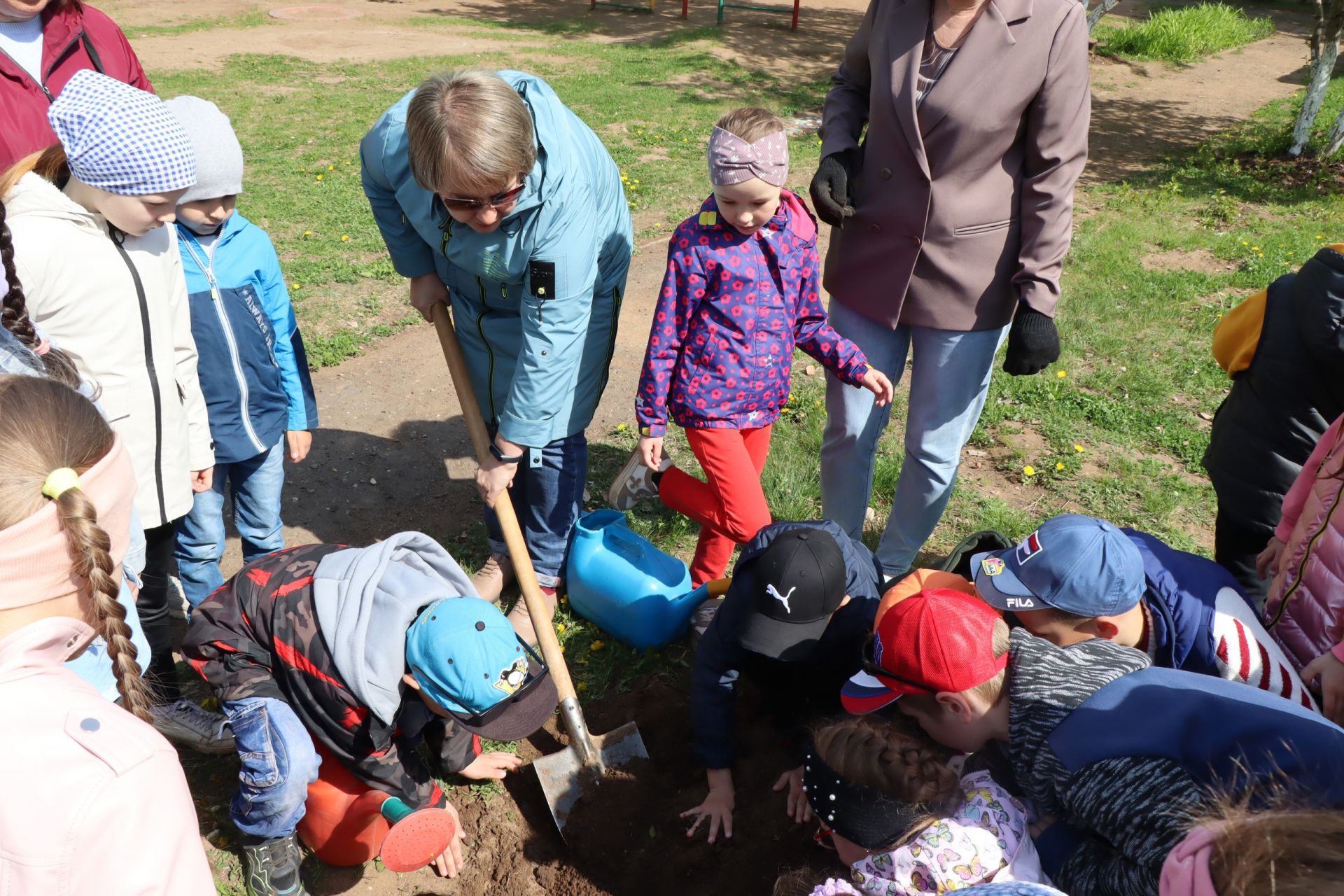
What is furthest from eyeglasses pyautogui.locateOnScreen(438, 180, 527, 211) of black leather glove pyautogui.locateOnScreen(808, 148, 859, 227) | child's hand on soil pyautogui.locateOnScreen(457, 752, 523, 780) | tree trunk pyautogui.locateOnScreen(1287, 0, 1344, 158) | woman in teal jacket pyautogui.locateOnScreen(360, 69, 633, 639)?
tree trunk pyautogui.locateOnScreen(1287, 0, 1344, 158)

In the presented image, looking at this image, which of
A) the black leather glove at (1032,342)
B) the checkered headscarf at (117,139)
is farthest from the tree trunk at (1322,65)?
the checkered headscarf at (117,139)

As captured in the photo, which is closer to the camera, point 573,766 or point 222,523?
point 573,766

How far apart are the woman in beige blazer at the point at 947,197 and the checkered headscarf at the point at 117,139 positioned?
Answer: 172cm

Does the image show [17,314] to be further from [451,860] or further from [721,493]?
[721,493]

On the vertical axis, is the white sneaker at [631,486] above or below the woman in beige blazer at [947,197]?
below

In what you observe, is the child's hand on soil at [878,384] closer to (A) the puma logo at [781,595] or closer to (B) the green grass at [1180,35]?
(A) the puma logo at [781,595]

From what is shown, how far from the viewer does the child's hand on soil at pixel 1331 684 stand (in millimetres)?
2080

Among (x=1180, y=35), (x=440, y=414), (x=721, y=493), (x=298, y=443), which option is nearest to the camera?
(x=721, y=493)

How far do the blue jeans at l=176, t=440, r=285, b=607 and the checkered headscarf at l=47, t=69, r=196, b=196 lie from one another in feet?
3.40

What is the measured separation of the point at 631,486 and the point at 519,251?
1.14 m

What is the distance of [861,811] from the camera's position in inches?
77.3

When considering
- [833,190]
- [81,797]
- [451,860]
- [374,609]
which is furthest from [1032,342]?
[81,797]

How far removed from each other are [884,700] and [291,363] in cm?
212

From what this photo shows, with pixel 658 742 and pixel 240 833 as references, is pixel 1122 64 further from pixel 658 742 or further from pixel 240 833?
pixel 240 833
